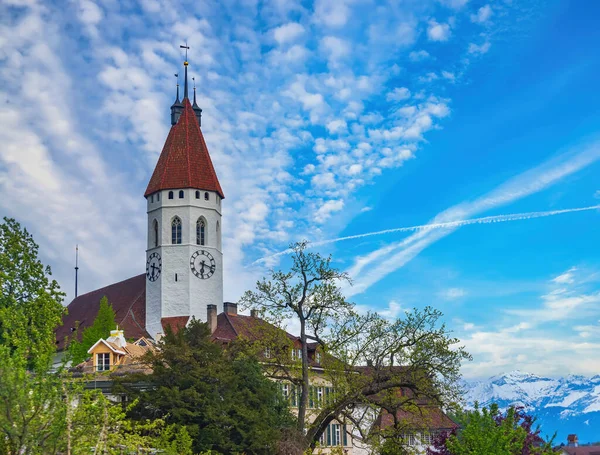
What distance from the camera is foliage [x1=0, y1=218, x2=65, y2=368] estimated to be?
36.3m

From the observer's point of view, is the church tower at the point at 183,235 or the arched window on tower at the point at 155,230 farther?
the arched window on tower at the point at 155,230

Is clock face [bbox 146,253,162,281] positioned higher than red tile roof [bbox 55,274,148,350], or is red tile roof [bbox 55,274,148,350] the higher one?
clock face [bbox 146,253,162,281]

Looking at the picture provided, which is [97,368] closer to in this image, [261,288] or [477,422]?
[261,288]

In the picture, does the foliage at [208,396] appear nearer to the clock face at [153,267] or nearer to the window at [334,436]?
the window at [334,436]

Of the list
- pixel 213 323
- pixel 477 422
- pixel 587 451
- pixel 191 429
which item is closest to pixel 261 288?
pixel 191 429

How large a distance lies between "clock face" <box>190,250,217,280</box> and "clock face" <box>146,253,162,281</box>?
3.03 metres

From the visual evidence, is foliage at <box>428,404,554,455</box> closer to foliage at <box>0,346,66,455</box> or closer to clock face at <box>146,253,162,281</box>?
foliage at <box>0,346,66,455</box>

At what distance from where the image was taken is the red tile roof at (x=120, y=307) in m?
75.6

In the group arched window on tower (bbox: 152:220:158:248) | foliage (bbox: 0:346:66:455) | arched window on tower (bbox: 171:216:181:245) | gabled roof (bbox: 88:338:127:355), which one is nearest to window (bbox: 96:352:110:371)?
gabled roof (bbox: 88:338:127:355)

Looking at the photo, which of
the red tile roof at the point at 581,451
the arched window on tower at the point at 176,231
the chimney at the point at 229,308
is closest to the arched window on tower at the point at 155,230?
the arched window on tower at the point at 176,231

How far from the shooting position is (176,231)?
77.6m

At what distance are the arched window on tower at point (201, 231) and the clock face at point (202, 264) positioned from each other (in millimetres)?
1020

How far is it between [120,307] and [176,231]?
28.1 ft

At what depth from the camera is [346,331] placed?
130 feet
